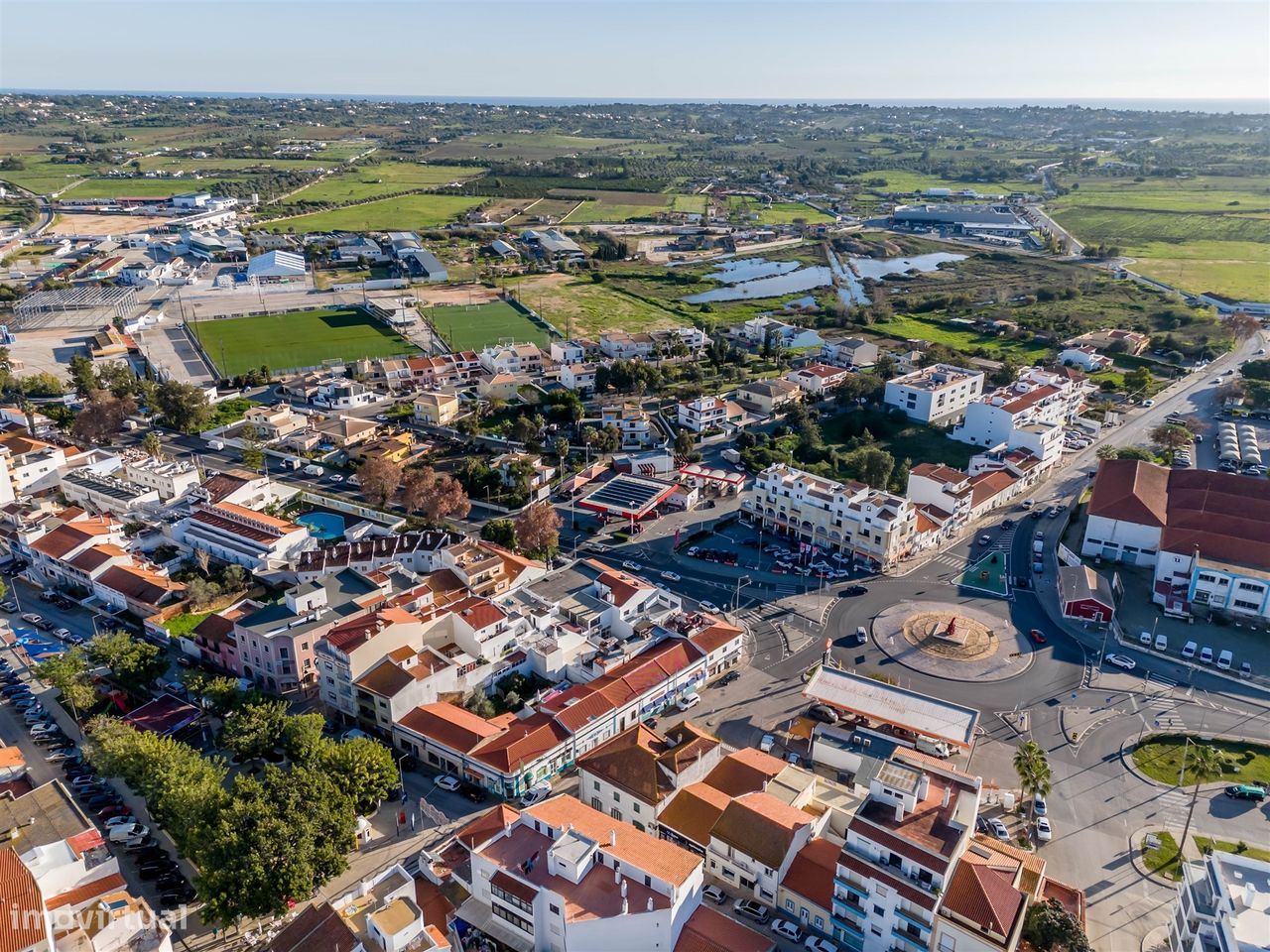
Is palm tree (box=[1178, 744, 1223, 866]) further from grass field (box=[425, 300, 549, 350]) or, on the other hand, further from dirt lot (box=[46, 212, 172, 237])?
dirt lot (box=[46, 212, 172, 237])

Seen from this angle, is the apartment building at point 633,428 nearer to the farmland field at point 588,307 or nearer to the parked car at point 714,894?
the farmland field at point 588,307

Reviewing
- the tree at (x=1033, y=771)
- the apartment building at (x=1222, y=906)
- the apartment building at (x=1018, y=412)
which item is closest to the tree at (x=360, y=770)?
the tree at (x=1033, y=771)

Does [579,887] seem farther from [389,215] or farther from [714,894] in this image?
[389,215]

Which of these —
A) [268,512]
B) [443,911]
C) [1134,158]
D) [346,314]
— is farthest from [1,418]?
[1134,158]

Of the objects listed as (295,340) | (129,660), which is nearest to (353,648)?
(129,660)

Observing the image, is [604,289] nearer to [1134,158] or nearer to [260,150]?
[260,150]

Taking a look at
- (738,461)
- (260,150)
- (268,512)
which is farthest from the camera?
(260,150)

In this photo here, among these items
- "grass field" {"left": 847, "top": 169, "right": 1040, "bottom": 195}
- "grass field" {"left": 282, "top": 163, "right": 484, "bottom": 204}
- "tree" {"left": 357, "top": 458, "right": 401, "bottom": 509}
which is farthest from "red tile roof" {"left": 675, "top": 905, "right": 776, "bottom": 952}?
"grass field" {"left": 847, "top": 169, "right": 1040, "bottom": 195}
